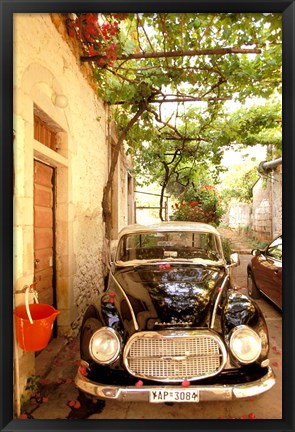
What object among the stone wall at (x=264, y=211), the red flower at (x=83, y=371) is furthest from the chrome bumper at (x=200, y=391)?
the stone wall at (x=264, y=211)

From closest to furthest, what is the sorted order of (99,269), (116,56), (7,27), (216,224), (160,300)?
(7,27)
(160,300)
(116,56)
(99,269)
(216,224)

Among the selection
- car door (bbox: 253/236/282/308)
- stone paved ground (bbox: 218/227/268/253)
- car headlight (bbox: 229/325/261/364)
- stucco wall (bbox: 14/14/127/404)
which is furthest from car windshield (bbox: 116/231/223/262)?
stone paved ground (bbox: 218/227/268/253)

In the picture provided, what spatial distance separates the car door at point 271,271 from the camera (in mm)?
4604

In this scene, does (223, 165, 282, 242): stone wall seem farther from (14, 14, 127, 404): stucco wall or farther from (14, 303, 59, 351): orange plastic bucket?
(14, 303, 59, 351): orange plastic bucket

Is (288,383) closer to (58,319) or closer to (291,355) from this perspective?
(291,355)

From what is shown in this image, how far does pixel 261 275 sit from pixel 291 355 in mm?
3394

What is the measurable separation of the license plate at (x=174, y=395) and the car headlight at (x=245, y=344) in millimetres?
439

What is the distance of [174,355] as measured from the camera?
2363 mm

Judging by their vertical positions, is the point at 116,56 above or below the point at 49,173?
above

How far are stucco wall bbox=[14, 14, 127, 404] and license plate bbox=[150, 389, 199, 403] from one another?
119 cm

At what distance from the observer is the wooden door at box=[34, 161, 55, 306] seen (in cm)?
360

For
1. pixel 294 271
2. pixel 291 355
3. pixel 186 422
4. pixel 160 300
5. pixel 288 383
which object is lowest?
pixel 186 422

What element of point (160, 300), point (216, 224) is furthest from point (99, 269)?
point (216, 224)

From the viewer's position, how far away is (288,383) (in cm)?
222
